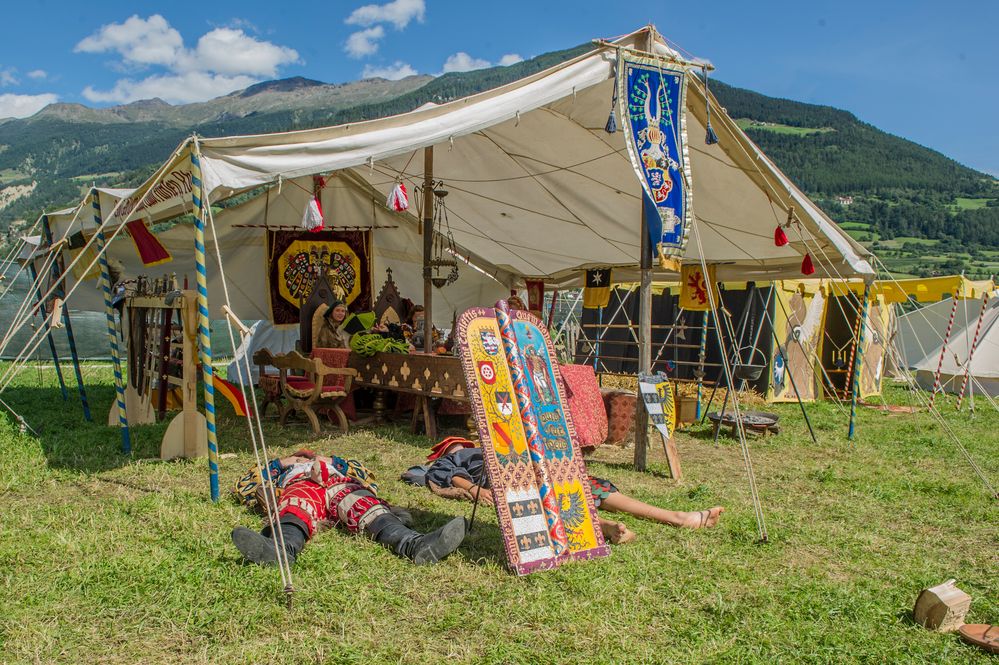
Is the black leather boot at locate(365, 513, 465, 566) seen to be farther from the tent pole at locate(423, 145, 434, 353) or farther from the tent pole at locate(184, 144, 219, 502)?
the tent pole at locate(423, 145, 434, 353)

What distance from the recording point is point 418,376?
20.8 feet

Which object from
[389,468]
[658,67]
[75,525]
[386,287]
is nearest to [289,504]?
[75,525]

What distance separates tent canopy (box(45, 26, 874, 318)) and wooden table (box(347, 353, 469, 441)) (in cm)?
179

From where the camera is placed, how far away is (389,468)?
203 inches

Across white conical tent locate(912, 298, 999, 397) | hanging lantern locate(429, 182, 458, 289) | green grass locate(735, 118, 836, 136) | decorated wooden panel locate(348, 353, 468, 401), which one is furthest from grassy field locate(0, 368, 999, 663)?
green grass locate(735, 118, 836, 136)

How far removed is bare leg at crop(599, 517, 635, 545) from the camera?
11.7ft

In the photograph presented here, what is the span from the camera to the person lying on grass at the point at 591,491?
367cm

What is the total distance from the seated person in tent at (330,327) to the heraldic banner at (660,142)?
3663 millimetres

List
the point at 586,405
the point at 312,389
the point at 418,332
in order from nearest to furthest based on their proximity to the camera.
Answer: the point at 586,405
the point at 312,389
the point at 418,332

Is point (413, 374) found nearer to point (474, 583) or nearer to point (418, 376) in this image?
point (418, 376)

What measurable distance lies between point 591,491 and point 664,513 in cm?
61

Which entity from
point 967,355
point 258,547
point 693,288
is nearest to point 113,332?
point 258,547

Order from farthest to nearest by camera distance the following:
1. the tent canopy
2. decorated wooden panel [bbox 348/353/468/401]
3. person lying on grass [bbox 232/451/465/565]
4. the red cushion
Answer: decorated wooden panel [bbox 348/353/468/401] < the red cushion < the tent canopy < person lying on grass [bbox 232/451/465/565]

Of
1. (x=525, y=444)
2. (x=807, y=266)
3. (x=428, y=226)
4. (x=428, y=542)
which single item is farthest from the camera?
(x=428, y=226)
